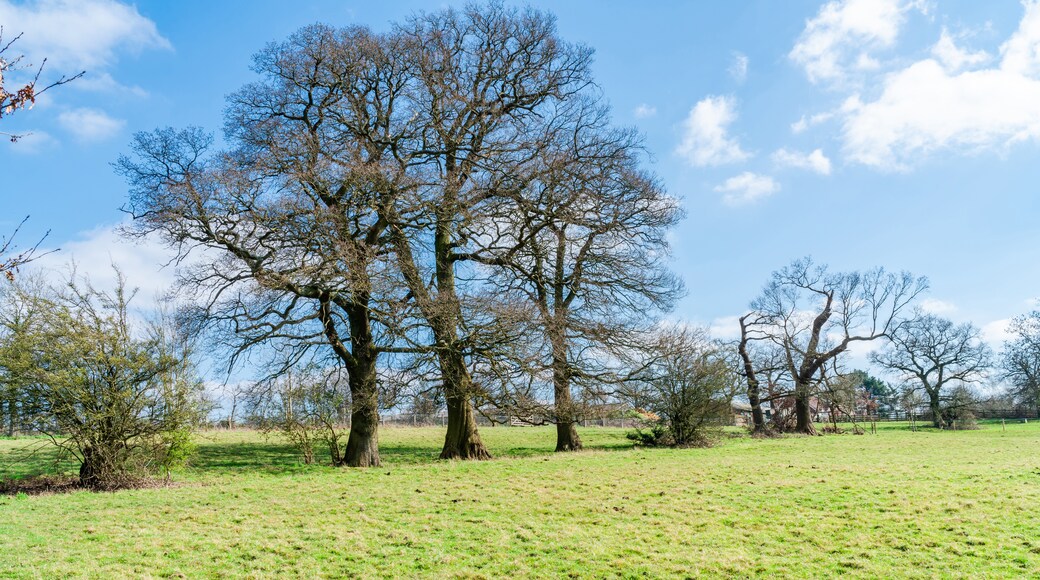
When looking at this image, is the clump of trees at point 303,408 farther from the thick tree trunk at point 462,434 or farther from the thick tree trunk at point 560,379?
the thick tree trunk at point 560,379

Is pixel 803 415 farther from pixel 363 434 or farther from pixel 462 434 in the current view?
pixel 363 434

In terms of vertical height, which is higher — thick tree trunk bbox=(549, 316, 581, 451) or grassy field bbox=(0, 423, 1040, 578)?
thick tree trunk bbox=(549, 316, 581, 451)

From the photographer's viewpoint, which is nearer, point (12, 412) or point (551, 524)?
point (551, 524)

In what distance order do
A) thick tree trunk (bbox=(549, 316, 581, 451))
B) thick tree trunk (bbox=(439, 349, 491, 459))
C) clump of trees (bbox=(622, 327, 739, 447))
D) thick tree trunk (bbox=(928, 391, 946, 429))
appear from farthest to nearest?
thick tree trunk (bbox=(928, 391, 946, 429)) → clump of trees (bbox=(622, 327, 739, 447)) → thick tree trunk (bbox=(439, 349, 491, 459)) → thick tree trunk (bbox=(549, 316, 581, 451))

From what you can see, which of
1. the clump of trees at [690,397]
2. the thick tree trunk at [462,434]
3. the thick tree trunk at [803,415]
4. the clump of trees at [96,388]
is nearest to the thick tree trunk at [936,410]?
the thick tree trunk at [803,415]

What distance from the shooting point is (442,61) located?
798 inches

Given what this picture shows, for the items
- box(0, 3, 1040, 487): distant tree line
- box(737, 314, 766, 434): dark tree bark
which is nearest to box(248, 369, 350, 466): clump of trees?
box(0, 3, 1040, 487): distant tree line

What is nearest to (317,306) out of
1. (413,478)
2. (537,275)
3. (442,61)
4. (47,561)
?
(413,478)

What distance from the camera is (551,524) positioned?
948 centimetres

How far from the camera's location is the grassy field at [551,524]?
7461 mm

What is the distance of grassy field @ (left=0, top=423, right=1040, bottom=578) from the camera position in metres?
7.46

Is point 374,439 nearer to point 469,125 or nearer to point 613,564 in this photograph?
point 469,125

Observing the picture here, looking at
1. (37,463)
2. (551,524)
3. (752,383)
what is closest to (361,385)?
(37,463)

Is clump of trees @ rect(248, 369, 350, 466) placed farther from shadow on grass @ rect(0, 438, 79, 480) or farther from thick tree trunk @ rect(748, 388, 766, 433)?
thick tree trunk @ rect(748, 388, 766, 433)
